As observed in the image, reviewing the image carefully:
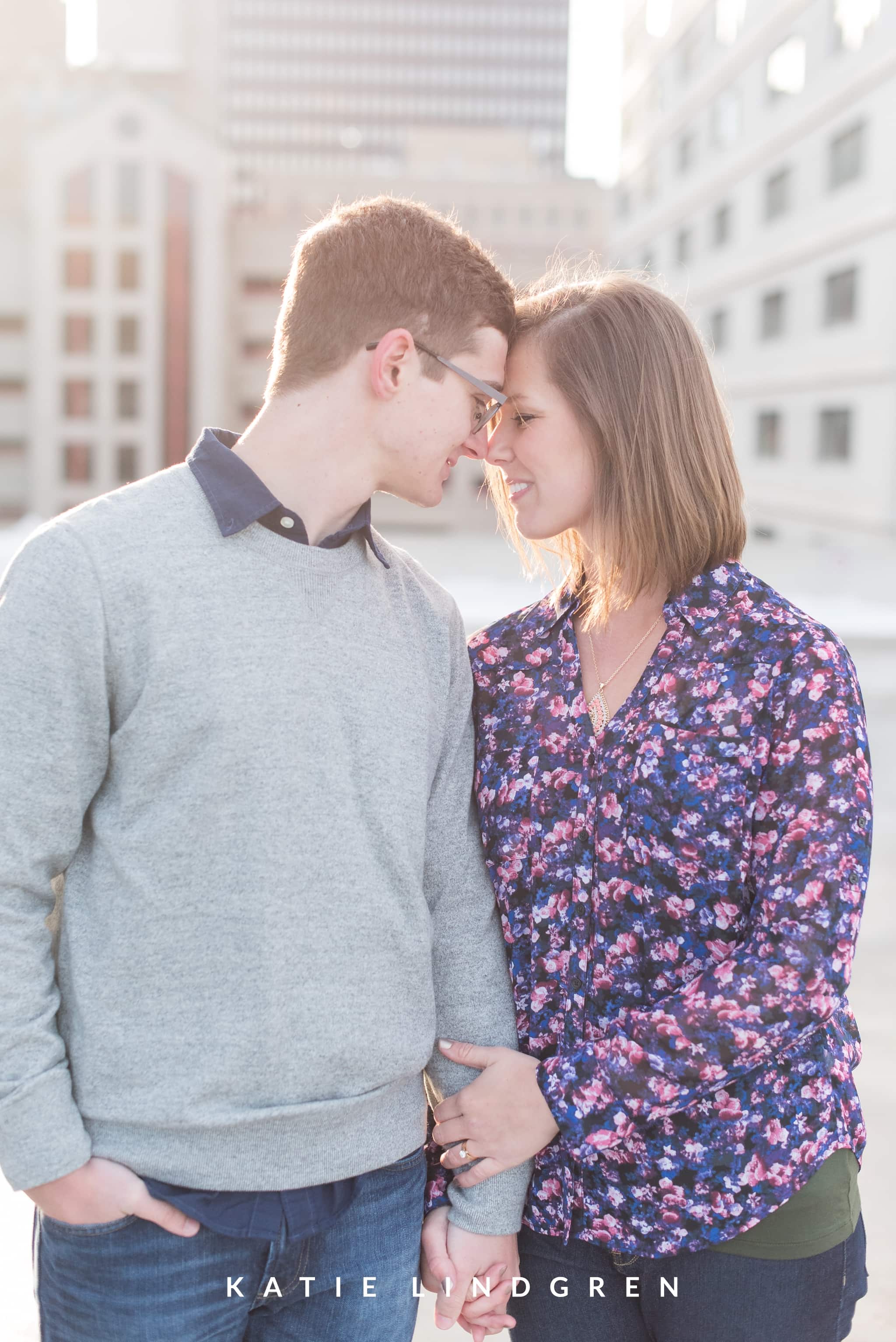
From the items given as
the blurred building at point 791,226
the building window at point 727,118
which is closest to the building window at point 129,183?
the blurred building at point 791,226

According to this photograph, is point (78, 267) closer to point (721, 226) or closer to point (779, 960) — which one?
point (721, 226)

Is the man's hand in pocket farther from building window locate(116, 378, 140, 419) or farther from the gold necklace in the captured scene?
building window locate(116, 378, 140, 419)

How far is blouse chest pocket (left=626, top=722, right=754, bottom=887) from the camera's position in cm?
167

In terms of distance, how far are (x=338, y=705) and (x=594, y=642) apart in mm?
550

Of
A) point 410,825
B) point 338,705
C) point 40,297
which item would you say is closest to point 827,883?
point 410,825

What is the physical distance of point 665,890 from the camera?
171cm

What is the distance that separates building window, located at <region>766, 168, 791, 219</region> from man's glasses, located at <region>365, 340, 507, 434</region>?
1204 inches

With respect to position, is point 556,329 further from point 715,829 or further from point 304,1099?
point 304,1099

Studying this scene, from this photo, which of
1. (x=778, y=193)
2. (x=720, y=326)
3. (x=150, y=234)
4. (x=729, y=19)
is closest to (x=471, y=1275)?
(x=778, y=193)

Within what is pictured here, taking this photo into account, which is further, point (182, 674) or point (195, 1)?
point (195, 1)

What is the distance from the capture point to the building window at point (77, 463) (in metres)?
46.4

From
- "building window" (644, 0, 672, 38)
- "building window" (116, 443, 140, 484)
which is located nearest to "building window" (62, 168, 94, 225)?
"building window" (116, 443, 140, 484)

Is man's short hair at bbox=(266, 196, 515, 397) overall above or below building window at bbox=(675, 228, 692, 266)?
below

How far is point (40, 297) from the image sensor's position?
4647cm
